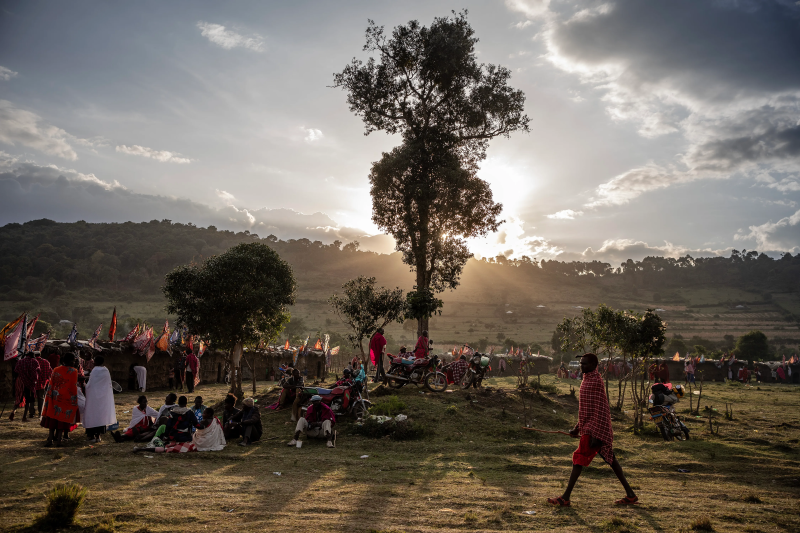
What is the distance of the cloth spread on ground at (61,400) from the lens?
8.73 m

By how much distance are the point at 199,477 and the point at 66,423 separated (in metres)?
3.85

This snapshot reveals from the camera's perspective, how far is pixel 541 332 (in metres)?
76.3

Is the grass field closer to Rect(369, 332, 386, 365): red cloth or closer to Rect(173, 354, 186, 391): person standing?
Rect(369, 332, 386, 365): red cloth

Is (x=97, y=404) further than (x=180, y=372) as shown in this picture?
No

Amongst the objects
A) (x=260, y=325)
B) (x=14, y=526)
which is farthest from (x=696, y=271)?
(x=14, y=526)

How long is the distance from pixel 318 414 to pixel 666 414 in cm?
857

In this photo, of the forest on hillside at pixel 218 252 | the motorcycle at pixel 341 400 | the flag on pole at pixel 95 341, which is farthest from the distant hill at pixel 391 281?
the motorcycle at pixel 341 400

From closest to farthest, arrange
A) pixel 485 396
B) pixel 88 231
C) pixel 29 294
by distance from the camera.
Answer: pixel 485 396 → pixel 29 294 → pixel 88 231

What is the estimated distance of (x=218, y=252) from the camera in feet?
312

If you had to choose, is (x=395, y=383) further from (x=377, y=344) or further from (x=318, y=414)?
(x=318, y=414)

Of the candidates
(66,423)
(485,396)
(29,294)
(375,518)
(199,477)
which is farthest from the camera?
(29,294)

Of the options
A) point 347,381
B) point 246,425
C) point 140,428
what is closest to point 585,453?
point 246,425

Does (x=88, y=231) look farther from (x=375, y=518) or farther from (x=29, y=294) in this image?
(x=375, y=518)

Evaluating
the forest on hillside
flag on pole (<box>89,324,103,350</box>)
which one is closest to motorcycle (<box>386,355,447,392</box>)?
flag on pole (<box>89,324,103,350</box>)
